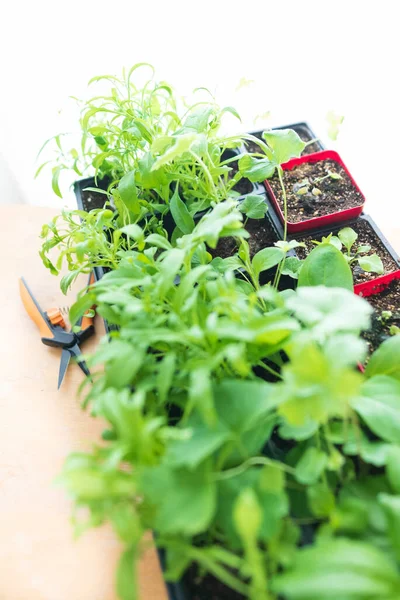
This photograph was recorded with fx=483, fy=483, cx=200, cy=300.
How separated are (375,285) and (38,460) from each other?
60 centimetres

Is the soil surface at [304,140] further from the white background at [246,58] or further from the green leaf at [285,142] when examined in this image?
the green leaf at [285,142]

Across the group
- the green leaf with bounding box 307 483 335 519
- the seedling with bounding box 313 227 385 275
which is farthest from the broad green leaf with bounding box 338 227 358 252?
the green leaf with bounding box 307 483 335 519

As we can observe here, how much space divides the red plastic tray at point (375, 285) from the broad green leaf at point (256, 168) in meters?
0.22

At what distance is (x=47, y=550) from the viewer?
26.5 inches

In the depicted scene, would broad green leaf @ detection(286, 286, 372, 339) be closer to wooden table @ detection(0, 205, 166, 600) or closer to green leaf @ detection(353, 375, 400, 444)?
green leaf @ detection(353, 375, 400, 444)

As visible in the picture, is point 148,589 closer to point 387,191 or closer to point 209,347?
point 209,347

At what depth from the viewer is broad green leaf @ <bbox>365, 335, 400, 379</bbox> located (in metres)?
0.55

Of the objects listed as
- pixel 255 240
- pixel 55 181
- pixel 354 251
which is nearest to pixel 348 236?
pixel 354 251

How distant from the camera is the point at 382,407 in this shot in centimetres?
47

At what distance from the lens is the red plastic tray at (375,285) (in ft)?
2.46

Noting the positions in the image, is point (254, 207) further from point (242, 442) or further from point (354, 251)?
point (242, 442)

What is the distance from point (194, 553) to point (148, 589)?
280mm

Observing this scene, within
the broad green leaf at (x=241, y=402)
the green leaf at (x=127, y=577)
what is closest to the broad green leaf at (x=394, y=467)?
the broad green leaf at (x=241, y=402)

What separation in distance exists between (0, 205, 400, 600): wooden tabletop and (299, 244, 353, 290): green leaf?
0.38 metres
